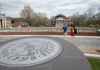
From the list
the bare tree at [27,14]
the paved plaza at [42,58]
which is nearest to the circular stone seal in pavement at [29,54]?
the paved plaza at [42,58]

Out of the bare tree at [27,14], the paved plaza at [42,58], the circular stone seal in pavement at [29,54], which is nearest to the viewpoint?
the paved plaza at [42,58]

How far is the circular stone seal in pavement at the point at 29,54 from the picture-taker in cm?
257

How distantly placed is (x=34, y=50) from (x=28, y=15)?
4182 centimetres

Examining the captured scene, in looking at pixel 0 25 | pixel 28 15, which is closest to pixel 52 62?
pixel 28 15

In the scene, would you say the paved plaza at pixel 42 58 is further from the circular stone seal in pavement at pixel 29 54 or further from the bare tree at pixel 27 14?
the bare tree at pixel 27 14

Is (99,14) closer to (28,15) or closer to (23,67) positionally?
(28,15)

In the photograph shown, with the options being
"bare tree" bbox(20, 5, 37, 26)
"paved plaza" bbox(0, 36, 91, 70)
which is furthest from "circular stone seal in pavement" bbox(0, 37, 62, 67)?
"bare tree" bbox(20, 5, 37, 26)

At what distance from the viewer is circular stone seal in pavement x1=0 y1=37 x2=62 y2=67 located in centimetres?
257

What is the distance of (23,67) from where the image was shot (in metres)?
2.40

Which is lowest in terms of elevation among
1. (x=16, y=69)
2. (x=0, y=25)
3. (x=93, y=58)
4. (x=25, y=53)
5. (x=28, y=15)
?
(x=93, y=58)

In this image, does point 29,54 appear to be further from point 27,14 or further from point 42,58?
point 27,14

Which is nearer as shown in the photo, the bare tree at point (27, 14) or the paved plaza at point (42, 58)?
the paved plaza at point (42, 58)

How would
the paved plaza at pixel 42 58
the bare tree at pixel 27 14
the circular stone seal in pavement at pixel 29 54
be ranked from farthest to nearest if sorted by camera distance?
the bare tree at pixel 27 14 → the circular stone seal in pavement at pixel 29 54 → the paved plaza at pixel 42 58

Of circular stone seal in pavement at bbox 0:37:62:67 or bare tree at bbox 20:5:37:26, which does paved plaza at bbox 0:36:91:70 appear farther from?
bare tree at bbox 20:5:37:26
